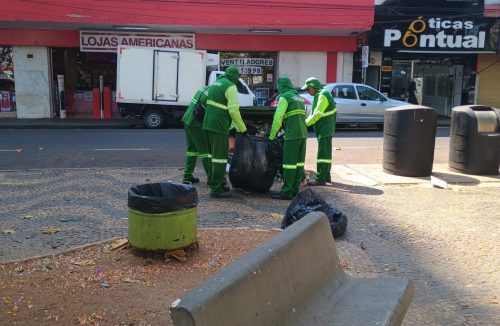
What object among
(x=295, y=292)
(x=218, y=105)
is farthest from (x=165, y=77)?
(x=295, y=292)

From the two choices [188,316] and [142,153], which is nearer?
[188,316]

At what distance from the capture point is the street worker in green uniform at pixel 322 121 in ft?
27.0

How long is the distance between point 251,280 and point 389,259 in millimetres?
2804

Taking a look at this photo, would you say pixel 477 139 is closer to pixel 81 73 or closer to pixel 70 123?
pixel 70 123

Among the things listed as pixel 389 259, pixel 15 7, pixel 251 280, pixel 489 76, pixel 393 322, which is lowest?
pixel 389 259

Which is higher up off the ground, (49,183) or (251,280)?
(251,280)

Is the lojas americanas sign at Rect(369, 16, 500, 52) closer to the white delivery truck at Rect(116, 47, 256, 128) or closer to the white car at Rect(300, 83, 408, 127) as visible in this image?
the white car at Rect(300, 83, 408, 127)

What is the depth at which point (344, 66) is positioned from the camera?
22453 millimetres

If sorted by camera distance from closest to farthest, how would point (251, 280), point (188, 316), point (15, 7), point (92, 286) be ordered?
point (188, 316)
point (251, 280)
point (92, 286)
point (15, 7)

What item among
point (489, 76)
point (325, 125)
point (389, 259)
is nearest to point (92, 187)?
point (325, 125)

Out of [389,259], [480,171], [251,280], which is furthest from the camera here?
[480,171]

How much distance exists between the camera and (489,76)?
77.4 ft

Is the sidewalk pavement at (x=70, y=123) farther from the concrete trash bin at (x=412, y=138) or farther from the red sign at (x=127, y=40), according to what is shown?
the concrete trash bin at (x=412, y=138)

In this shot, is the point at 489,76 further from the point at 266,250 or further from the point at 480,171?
the point at 266,250
